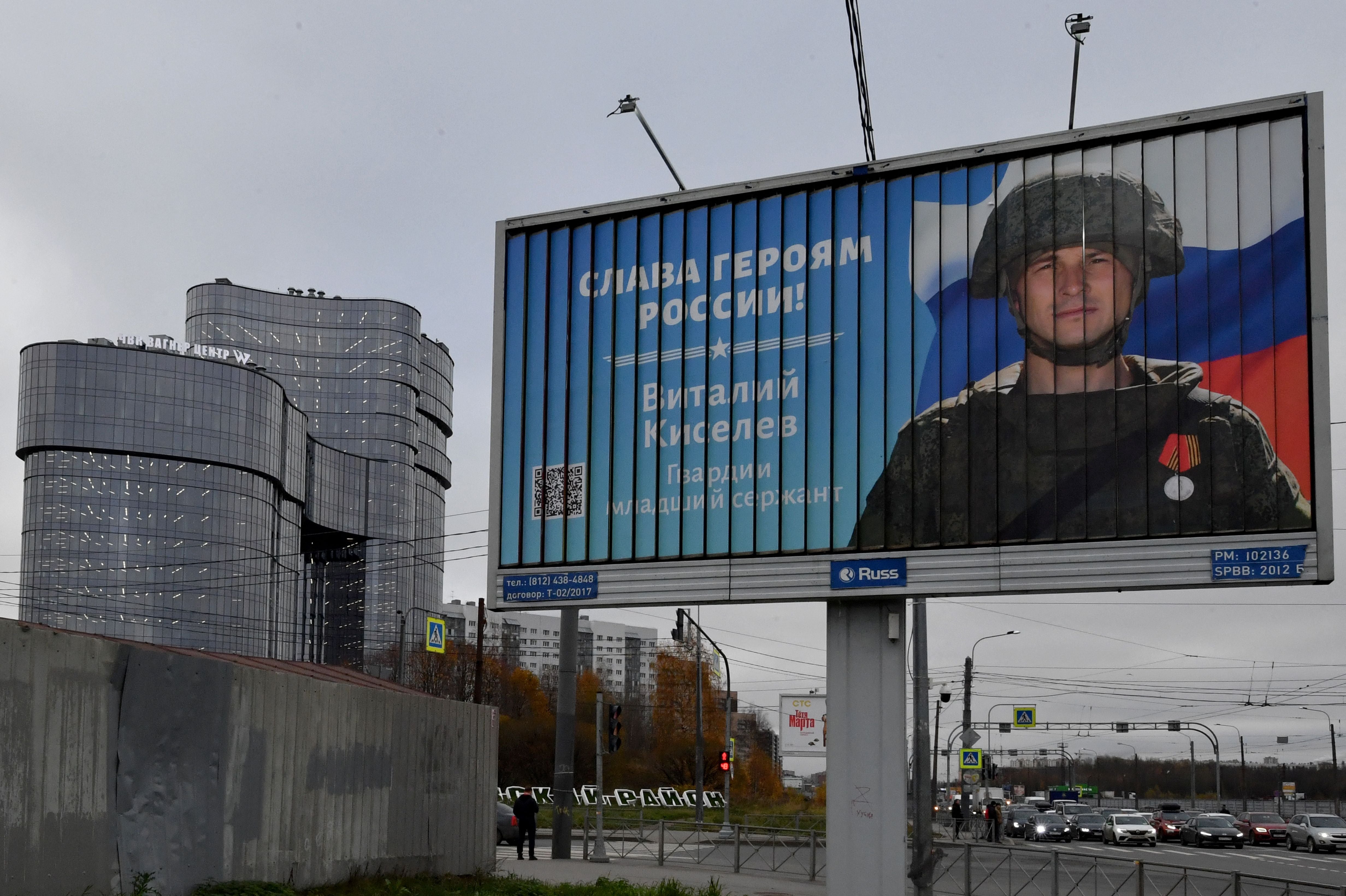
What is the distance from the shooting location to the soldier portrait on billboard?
1619 centimetres

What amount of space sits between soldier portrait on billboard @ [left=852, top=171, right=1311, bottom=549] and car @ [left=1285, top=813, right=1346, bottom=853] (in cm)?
4227

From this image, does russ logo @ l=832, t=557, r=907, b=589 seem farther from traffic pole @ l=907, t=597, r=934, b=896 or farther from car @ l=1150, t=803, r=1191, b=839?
car @ l=1150, t=803, r=1191, b=839

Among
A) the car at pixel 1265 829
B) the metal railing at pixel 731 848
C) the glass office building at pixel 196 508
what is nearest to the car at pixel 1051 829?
the car at pixel 1265 829

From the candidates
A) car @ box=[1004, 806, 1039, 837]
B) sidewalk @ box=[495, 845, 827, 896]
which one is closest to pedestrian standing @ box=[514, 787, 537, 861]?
sidewalk @ box=[495, 845, 827, 896]

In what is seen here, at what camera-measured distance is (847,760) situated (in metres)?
17.4

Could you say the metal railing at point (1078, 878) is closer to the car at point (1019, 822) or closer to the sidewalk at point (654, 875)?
the sidewalk at point (654, 875)

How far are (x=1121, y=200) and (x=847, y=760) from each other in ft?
25.2

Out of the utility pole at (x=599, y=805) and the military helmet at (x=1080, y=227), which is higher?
the military helmet at (x=1080, y=227)

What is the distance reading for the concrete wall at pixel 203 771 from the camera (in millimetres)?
12836

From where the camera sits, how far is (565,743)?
31203 mm

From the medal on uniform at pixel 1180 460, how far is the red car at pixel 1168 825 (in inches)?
1794

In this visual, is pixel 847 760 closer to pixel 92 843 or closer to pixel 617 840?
pixel 92 843

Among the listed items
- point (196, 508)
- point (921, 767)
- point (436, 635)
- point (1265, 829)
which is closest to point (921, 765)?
point (921, 767)

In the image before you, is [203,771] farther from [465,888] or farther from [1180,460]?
[1180,460]
